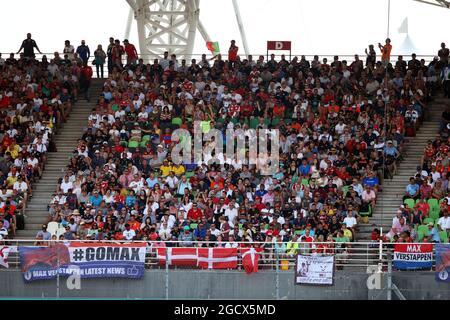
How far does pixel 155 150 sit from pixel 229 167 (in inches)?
93.6

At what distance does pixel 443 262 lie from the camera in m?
20.5

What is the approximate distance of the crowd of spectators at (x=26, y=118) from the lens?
2531 centimetres

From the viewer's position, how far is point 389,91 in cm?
2812

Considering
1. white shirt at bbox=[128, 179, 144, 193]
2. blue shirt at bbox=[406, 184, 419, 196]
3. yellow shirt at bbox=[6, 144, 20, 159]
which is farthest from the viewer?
yellow shirt at bbox=[6, 144, 20, 159]

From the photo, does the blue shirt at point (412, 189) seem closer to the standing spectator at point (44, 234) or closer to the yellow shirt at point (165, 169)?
the yellow shirt at point (165, 169)

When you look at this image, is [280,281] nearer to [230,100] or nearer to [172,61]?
[230,100]

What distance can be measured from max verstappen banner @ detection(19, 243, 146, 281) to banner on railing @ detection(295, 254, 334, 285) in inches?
126

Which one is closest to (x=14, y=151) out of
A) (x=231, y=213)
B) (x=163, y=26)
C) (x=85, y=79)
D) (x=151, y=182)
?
(x=151, y=182)

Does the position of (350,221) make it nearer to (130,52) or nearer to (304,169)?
(304,169)

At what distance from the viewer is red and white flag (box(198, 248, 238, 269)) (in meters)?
20.7

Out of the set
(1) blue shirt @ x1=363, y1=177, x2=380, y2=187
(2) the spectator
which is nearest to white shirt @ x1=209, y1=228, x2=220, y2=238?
(1) blue shirt @ x1=363, y1=177, x2=380, y2=187

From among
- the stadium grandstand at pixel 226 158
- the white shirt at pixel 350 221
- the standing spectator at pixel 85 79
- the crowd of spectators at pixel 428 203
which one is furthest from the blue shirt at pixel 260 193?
the standing spectator at pixel 85 79

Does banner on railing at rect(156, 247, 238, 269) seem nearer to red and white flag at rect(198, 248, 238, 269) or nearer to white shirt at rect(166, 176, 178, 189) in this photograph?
red and white flag at rect(198, 248, 238, 269)
